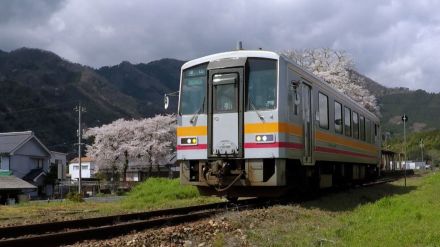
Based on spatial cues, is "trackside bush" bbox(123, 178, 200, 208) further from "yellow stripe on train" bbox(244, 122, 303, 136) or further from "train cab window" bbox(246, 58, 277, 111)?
"train cab window" bbox(246, 58, 277, 111)

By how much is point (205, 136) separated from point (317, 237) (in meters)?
4.79

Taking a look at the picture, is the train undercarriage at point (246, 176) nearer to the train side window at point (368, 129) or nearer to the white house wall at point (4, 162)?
the train side window at point (368, 129)

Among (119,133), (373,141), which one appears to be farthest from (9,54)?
(373,141)

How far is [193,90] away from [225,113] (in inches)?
43.1

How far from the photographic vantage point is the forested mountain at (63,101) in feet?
327

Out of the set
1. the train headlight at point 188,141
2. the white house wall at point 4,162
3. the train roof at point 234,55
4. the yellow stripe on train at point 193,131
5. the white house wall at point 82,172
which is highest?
the train roof at point 234,55

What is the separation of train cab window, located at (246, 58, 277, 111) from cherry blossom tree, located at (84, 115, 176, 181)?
53.9 meters

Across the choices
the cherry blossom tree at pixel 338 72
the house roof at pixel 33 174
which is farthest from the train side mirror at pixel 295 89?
the house roof at pixel 33 174

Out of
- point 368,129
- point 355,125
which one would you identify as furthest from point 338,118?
point 368,129

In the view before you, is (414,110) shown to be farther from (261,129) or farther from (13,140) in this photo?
(261,129)

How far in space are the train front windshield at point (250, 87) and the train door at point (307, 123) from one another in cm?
152

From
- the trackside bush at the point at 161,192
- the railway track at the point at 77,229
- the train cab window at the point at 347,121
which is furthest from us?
the trackside bush at the point at 161,192

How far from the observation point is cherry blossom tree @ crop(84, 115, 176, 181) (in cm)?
6506

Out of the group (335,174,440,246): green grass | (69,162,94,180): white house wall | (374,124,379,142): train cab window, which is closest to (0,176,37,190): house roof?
(374,124,379,142): train cab window
